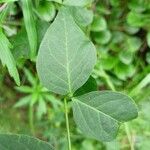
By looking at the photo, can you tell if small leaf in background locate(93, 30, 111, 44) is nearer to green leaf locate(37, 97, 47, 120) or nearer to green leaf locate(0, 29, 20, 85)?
green leaf locate(37, 97, 47, 120)


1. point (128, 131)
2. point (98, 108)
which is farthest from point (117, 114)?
point (128, 131)

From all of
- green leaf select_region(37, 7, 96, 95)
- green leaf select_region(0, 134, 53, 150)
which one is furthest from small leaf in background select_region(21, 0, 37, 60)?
green leaf select_region(0, 134, 53, 150)

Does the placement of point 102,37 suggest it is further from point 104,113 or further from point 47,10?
point 104,113

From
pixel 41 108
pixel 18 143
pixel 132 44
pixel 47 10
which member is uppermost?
pixel 18 143

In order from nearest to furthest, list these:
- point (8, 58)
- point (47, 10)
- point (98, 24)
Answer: point (8, 58), point (47, 10), point (98, 24)

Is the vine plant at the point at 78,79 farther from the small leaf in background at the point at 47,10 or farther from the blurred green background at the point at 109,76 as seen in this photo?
the blurred green background at the point at 109,76

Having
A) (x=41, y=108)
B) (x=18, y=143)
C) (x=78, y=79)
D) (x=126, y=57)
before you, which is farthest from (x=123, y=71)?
(x=18, y=143)

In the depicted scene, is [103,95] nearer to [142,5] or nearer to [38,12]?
[38,12]
